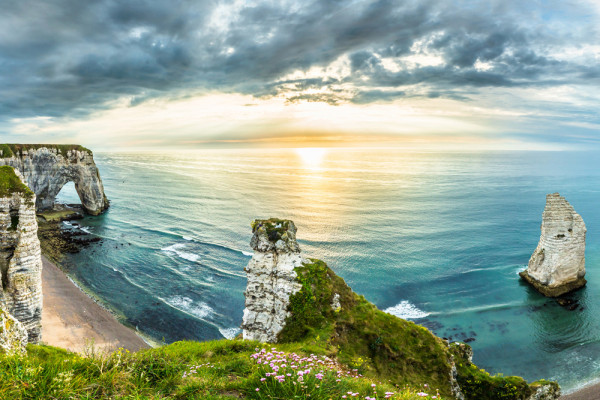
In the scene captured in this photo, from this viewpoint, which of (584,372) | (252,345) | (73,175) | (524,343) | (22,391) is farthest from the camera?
(73,175)

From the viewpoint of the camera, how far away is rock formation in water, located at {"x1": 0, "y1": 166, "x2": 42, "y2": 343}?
17.2 m

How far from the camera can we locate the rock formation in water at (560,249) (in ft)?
114

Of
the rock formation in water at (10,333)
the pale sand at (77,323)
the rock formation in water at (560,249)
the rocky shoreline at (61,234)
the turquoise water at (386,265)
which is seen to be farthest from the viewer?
the rocky shoreline at (61,234)

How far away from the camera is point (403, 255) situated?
1800 inches

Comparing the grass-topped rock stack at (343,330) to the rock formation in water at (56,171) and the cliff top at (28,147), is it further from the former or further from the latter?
the rock formation in water at (56,171)

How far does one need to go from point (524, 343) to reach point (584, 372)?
4243mm

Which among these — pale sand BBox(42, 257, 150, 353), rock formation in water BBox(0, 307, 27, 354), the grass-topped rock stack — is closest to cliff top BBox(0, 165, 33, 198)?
rock formation in water BBox(0, 307, 27, 354)

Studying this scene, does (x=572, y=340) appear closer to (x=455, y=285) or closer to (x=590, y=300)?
(x=590, y=300)

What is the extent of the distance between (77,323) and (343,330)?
28265 mm

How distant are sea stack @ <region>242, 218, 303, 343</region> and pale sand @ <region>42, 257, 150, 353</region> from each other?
53.5 ft

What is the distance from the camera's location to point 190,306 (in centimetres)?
3409

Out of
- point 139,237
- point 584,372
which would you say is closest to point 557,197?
point 584,372

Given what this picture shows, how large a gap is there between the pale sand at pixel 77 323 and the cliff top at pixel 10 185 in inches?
571

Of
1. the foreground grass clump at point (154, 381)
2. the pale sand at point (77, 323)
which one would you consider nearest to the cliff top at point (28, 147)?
the pale sand at point (77, 323)
